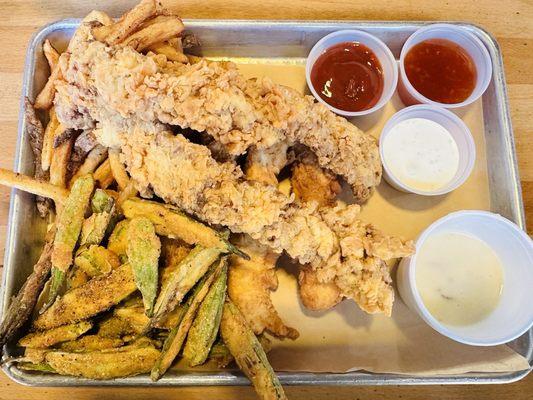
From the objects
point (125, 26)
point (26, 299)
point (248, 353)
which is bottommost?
point (248, 353)

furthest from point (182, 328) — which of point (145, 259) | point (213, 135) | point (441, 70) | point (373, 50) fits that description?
point (441, 70)

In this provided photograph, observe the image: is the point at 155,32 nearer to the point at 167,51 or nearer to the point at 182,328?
the point at 167,51

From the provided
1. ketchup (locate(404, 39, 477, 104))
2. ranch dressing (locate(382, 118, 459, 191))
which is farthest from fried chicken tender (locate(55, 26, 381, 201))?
ketchup (locate(404, 39, 477, 104))

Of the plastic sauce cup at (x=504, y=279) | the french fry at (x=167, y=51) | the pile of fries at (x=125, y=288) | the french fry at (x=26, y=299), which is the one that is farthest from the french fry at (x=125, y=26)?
the plastic sauce cup at (x=504, y=279)

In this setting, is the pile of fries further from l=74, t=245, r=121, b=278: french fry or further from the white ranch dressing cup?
the white ranch dressing cup

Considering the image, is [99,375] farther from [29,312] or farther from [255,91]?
[255,91]

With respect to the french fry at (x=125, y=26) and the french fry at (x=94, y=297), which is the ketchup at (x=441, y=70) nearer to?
the french fry at (x=125, y=26)
